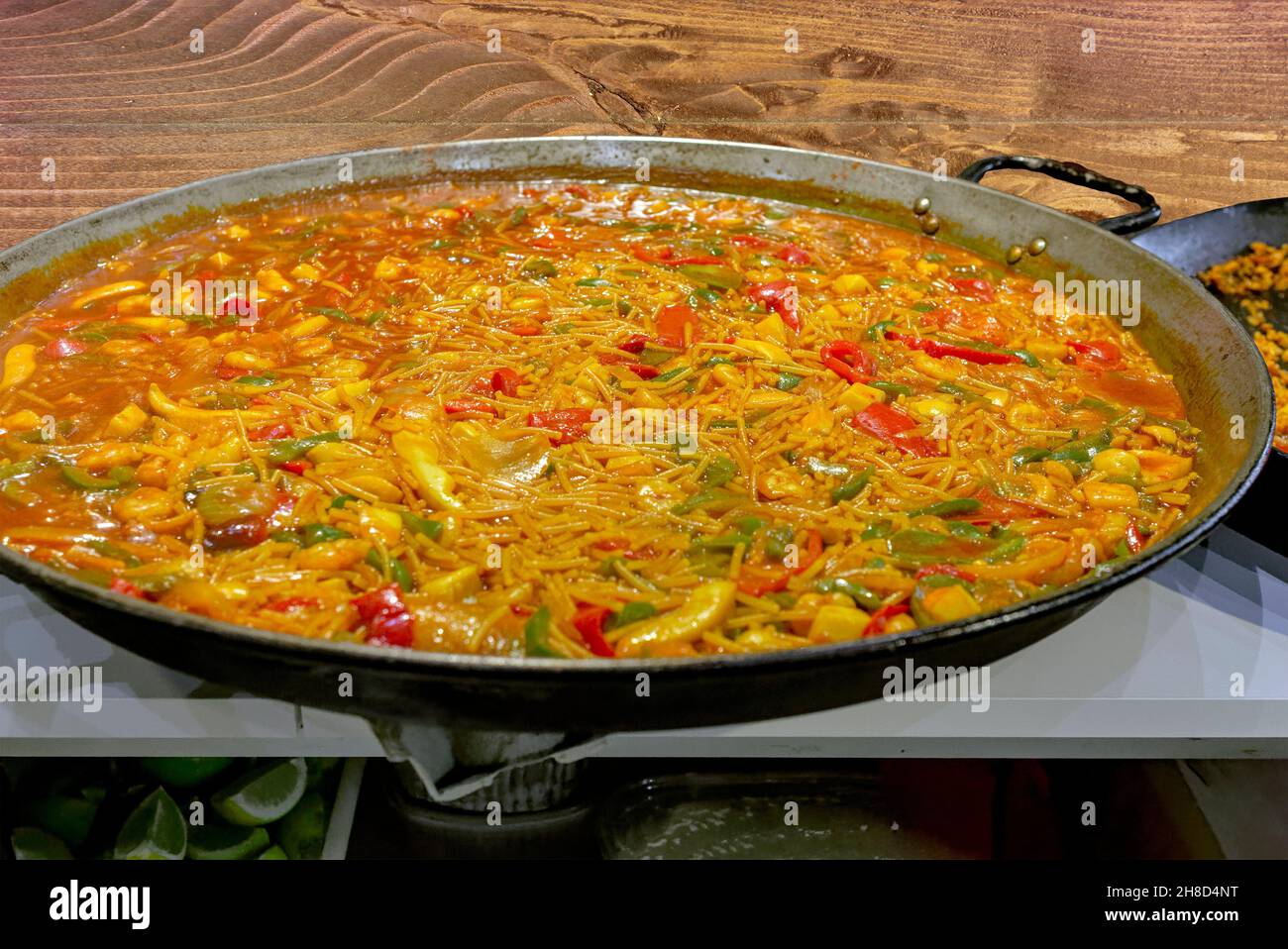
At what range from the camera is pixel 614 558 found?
75.0 inches

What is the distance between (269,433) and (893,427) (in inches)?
60.0

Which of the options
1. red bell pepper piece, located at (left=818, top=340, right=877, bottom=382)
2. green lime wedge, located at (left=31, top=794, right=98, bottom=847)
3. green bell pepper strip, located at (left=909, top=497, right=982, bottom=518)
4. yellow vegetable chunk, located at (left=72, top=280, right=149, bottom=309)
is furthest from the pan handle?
green lime wedge, located at (left=31, top=794, right=98, bottom=847)

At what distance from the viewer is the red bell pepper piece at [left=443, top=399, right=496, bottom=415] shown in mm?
2383

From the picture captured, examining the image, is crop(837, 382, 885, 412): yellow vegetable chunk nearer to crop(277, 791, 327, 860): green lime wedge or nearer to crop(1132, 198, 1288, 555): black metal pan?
crop(1132, 198, 1288, 555): black metal pan

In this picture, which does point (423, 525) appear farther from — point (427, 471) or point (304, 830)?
point (304, 830)

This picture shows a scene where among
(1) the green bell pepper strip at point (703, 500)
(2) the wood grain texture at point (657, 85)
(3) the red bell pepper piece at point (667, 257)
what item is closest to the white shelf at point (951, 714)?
(1) the green bell pepper strip at point (703, 500)

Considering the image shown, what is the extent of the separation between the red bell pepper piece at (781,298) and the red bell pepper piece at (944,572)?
1.18 m

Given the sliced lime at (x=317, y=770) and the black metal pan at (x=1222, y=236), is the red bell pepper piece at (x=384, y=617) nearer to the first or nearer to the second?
the sliced lime at (x=317, y=770)

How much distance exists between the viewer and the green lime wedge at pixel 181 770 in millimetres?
2498

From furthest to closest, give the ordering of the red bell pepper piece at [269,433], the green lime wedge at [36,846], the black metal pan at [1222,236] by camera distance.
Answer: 1. the black metal pan at [1222,236]
2. the green lime wedge at [36,846]
3. the red bell pepper piece at [269,433]

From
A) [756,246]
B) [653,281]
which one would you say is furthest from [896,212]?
[653,281]

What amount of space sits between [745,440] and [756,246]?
131cm

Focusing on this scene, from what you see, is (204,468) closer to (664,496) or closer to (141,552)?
(141,552)

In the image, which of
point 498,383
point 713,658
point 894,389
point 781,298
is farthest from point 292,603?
point 781,298
